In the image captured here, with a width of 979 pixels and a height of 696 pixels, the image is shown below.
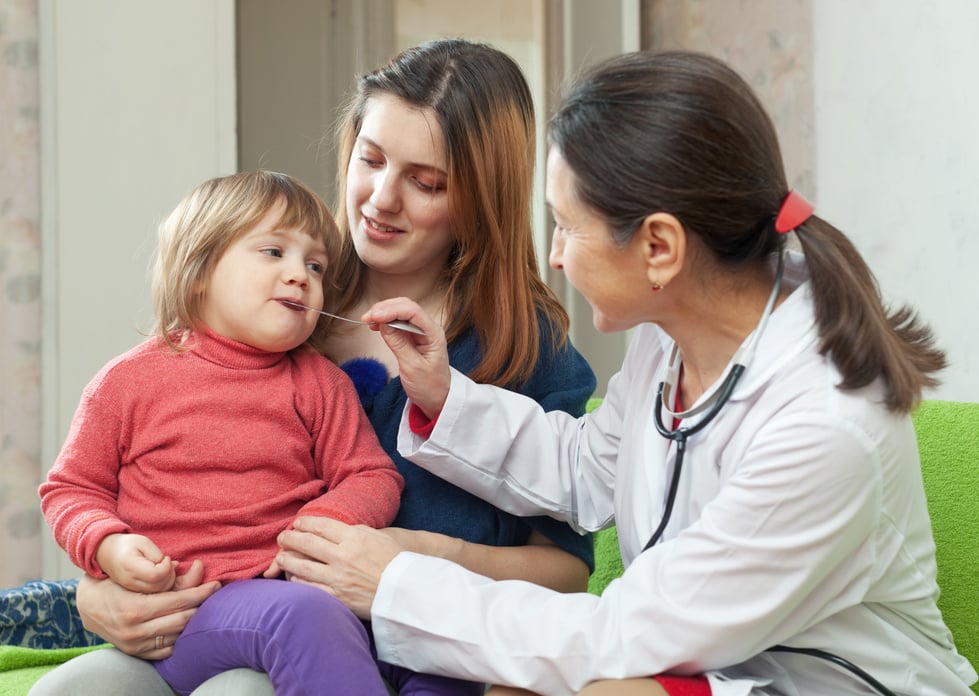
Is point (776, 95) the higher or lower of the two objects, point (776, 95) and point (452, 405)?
the higher

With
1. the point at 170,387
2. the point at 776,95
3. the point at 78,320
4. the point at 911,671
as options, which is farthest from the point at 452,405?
the point at 776,95

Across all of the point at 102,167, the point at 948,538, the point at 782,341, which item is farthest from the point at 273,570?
the point at 102,167

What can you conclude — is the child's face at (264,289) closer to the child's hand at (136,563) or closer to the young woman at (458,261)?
the young woman at (458,261)

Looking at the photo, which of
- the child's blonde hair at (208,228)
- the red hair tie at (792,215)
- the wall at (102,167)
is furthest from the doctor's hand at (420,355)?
the wall at (102,167)

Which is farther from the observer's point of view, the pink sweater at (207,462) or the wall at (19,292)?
the wall at (19,292)

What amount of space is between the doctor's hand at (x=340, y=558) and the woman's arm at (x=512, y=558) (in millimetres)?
65

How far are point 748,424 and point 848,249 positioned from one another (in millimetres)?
229

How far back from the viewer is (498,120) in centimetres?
160

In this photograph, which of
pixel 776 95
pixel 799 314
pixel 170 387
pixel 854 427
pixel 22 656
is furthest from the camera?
pixel 776 95

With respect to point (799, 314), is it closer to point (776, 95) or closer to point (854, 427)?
point (854, 427)

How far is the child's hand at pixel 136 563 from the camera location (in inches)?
51.5

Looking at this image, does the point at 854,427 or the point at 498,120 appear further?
the point at 498,120

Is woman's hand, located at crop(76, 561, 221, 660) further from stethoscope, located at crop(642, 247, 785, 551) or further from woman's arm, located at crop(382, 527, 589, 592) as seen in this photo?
stethoscope, located at crop(642, 247, 785, 551)

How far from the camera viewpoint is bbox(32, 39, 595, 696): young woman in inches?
61.1
